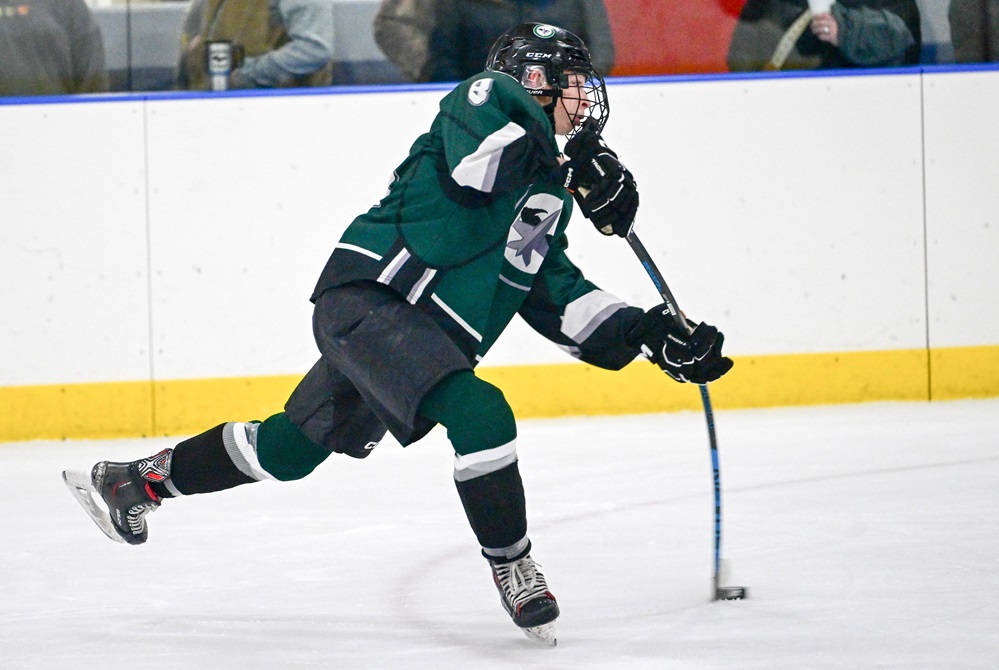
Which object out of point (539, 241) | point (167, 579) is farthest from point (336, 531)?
point (539, 241)

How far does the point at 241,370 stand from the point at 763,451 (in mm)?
1690

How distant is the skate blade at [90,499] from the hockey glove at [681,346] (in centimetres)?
97

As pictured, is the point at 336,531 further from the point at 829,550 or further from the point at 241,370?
the point at 241,370

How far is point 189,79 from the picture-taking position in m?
4.33

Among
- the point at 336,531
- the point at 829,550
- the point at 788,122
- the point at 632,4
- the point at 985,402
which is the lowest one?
the point at 985,402

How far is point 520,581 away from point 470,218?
0.53 meters

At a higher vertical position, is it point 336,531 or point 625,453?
point 336,531

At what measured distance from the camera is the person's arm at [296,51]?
4.35 meters

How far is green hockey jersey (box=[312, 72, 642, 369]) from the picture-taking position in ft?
6.07

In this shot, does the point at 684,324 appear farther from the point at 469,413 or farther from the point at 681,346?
the point at 469,413

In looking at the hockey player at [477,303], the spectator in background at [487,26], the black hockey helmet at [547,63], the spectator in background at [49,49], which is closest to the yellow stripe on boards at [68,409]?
the spectator in background at [49,49]

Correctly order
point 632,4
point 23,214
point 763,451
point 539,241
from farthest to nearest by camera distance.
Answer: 1. point 632,4
2. point 23,214
3. point 763,451
4. point 539,241

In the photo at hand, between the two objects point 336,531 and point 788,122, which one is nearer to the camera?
point 336,531

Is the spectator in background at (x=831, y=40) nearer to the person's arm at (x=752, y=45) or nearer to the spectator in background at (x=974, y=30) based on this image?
the person's arm at (x=752, y=45)
